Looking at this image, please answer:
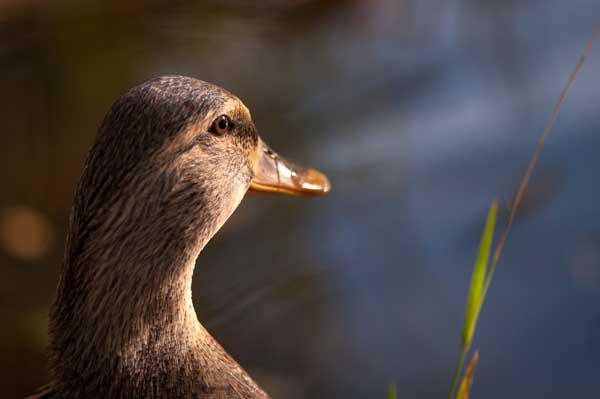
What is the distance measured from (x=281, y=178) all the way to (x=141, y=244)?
0.65 m

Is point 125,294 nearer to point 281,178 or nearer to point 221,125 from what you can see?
point 221,125

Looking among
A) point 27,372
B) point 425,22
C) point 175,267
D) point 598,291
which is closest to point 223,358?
point 175,267

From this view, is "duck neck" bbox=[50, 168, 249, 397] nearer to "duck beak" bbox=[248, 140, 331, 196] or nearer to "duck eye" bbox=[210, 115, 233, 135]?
"duck eye" bbox=[210, 115, 233, 135]

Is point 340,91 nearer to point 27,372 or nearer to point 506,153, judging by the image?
point 506,153

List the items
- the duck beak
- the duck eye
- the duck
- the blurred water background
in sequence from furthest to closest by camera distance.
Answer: the blurred water background
the duck beak
the duck eye
the duck

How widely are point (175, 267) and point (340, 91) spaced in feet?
8.11

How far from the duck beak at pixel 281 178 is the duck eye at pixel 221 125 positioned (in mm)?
253

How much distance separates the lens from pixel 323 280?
11.8 ft

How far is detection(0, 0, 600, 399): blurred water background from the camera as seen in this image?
3352mm

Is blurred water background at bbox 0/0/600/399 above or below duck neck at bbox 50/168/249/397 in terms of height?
above

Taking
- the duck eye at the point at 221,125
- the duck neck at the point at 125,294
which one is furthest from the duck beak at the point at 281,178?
the duck neck at the point at 125,294

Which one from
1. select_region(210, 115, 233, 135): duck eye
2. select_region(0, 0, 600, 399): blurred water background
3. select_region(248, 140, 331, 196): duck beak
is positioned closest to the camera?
select_region(210, 115, 233, 135): duck eye

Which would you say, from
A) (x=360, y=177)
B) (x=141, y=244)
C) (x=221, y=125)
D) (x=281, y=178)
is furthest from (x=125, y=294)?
(x=360, y=177)

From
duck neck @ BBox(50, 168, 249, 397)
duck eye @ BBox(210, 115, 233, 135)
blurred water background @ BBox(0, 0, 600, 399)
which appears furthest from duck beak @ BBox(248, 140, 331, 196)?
blurred water background @ BBox(0, 0, 600, 399)
